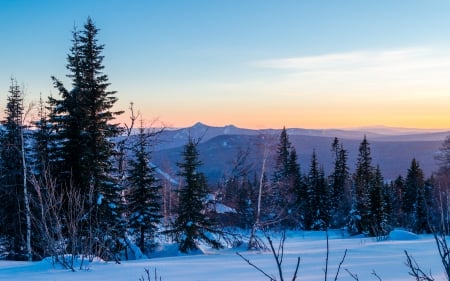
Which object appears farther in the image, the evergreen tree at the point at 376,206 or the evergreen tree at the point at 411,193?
the evergreen tree at the point at 411,193

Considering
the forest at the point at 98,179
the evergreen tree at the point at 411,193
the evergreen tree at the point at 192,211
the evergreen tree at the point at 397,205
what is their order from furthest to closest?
1. the evergreen tree at the point at 397,205
2. the evergreen tree at the point at 411,193
3. the evergreen tree at the point at 192,211
4. the forest at the point at 98,179

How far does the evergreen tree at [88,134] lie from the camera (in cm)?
1773

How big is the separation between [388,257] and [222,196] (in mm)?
13482

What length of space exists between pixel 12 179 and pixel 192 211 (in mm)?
9269

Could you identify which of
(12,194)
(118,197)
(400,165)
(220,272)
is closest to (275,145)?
(118,197)

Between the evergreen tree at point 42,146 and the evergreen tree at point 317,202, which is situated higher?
the evergreen tree at point 42,146

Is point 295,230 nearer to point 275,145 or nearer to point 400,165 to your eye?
point 275,145

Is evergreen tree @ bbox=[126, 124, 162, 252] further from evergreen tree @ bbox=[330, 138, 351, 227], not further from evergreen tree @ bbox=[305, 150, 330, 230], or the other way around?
evergreen tree @ bbox=[330, 138, 351, 227]

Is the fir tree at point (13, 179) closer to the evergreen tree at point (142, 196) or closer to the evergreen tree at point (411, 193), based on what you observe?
→ the evergreen tree at point (142, 196)

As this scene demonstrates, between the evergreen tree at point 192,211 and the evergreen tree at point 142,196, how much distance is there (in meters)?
1.54

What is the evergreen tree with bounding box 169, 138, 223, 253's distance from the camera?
790 inches

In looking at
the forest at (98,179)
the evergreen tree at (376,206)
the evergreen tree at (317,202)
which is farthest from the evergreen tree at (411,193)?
the forest at (98,179)

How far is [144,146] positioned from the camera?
21.8m

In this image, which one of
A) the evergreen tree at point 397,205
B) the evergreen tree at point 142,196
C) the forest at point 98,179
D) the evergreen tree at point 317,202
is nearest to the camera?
the forest at point 98,179
